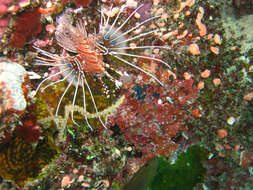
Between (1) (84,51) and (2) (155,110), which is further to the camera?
(2) (155,110)

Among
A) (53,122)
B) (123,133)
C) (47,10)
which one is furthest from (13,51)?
(123,133)

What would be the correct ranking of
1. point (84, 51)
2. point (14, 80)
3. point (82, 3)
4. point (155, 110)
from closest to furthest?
point (14, 80)
point (84, 51)
point (82, 3)
point (155, 110)

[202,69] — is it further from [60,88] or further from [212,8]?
[60,88]

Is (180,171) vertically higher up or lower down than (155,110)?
lower down

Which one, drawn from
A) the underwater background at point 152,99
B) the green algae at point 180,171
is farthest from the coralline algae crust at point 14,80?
the green algae at point 180,171

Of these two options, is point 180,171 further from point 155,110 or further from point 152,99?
point 152,99

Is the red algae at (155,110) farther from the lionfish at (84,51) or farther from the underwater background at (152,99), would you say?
the lionfish at (84,51)

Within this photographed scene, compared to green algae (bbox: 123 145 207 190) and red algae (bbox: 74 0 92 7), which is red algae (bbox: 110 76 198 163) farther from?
red algae (bbox: 74 0 92 7)

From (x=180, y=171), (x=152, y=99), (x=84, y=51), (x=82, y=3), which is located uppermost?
(x=82, y=3)

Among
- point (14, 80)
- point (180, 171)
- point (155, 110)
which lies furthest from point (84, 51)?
point (180, 171)
